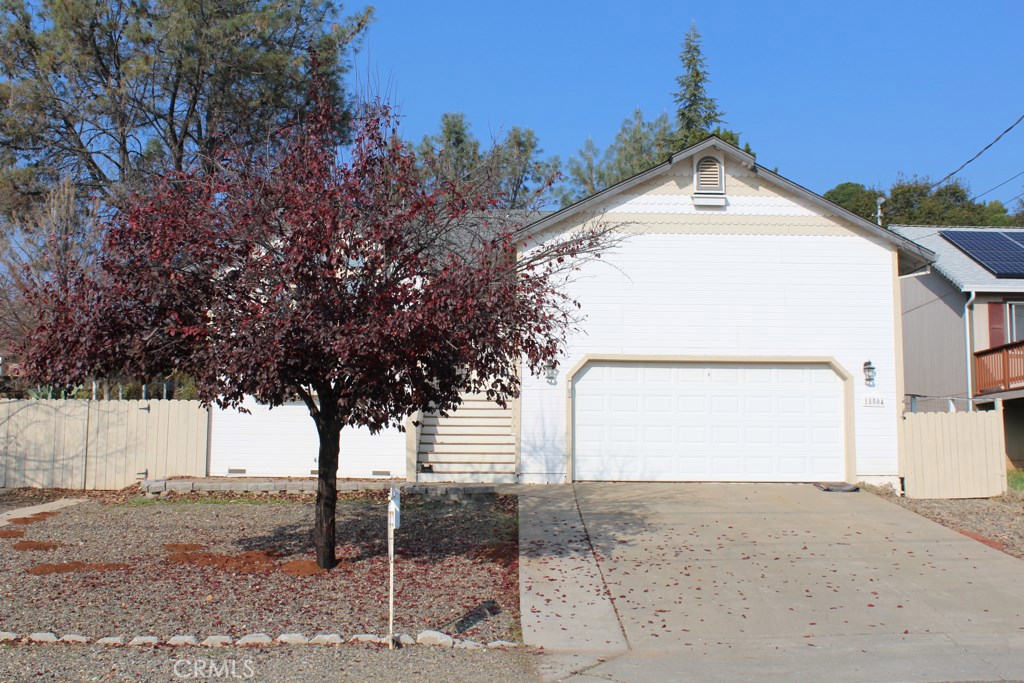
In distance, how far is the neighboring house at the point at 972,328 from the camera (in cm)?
2022

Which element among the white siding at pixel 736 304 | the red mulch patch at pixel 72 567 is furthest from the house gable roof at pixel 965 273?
the red mulch patch at pixel 72 567

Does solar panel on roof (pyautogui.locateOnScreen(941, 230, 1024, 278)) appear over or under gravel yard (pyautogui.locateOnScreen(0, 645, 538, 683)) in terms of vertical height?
over

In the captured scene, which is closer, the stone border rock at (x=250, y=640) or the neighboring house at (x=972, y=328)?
the stone border rock at (x=250, y=640)

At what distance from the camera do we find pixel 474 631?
786 centimetres

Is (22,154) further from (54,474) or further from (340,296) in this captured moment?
(340,296)

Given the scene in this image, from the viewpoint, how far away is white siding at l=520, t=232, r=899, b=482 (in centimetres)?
1512

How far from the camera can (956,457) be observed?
1475 centimetres

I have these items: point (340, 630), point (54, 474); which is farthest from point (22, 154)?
point (340, 630)

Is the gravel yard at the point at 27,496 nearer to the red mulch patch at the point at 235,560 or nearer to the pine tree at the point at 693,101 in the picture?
the red mulch patch at the point at 235,560

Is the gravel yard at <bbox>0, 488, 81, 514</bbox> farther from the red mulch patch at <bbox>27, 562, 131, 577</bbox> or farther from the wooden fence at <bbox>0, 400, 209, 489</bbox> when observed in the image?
the red mulch patch at <bbox>27, 562, 131, 577</bbox>

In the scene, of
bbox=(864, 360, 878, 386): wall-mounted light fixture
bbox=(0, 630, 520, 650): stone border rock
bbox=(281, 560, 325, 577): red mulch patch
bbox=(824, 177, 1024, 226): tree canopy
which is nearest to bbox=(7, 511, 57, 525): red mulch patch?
bbox=(281, 560, 325, 577): red mulch patch

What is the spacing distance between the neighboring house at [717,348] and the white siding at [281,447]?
103cm

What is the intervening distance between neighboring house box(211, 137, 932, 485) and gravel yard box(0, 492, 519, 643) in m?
2.20

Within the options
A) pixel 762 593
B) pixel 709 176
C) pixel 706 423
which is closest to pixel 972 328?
pixel 709 176
